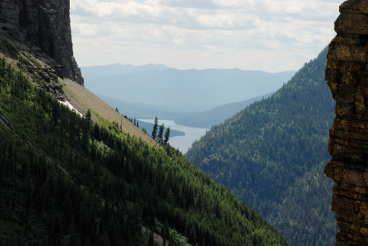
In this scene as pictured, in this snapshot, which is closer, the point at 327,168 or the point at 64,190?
the point at 327,168

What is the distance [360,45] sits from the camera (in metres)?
25.6

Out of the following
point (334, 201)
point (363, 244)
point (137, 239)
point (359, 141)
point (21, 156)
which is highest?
point (359, 141)

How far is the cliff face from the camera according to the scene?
25500mm

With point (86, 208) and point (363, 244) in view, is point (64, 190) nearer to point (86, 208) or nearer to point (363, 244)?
point (86, 208)

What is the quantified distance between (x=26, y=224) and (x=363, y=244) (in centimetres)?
12802

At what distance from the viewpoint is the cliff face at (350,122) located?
83.7ft

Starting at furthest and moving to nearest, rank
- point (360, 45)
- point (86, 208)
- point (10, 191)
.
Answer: point (86, 208) < point (10, 191) < point (360, 45)

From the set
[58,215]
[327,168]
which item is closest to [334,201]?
[327,168]

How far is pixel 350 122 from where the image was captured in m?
25.9

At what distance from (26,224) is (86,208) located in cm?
3331

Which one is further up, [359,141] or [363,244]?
[359,141]

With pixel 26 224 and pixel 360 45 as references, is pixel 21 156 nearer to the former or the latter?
pixel 26 224

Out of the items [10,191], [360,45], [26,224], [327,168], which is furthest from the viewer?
[10,191]

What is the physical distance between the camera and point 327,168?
2728 cm
